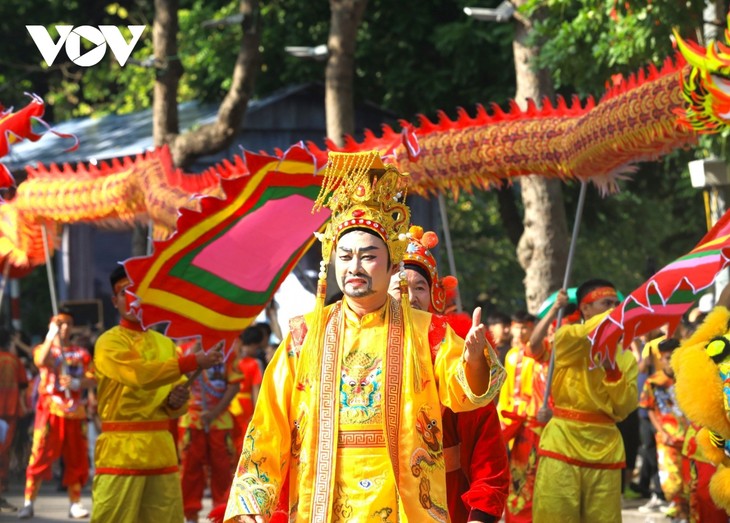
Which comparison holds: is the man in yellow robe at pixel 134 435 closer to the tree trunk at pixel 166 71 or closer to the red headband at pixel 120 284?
the red headband at pixel 120 284

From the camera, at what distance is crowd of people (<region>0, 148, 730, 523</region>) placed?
228 inches

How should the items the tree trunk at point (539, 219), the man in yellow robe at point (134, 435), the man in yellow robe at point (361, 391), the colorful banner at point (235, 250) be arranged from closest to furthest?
the man in yellow robe at point (361, 391), the man in yellow robe at point (134, 435), the colorful banner at point (235, 250), the tree trunk at point (539, 219)

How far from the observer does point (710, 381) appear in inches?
278

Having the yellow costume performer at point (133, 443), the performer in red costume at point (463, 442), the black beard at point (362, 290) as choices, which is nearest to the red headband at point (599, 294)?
the performer in red costume at point (463, 442)

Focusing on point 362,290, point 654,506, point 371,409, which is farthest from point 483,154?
point 371,409

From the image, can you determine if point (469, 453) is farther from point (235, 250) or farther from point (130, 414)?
point (235, 250)

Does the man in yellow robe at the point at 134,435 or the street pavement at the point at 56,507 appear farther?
the street pavement at the point at 56,507

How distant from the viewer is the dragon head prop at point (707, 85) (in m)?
8.15

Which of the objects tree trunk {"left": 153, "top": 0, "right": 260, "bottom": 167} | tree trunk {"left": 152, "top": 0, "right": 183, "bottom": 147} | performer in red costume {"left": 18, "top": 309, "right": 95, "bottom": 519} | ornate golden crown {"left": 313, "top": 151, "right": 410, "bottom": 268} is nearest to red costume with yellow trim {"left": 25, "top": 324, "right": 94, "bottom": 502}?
performer in red costume {"left": 18, "top": 309, "right": 95, "bottom": 519}

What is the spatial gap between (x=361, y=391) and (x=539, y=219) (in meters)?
9.73

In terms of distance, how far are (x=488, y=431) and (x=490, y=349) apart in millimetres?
662

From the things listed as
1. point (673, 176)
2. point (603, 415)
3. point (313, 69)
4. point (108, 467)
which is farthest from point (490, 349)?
point (313, 69)

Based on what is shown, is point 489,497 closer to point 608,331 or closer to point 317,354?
point 317,354

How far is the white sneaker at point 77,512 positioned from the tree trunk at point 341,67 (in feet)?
15.6
